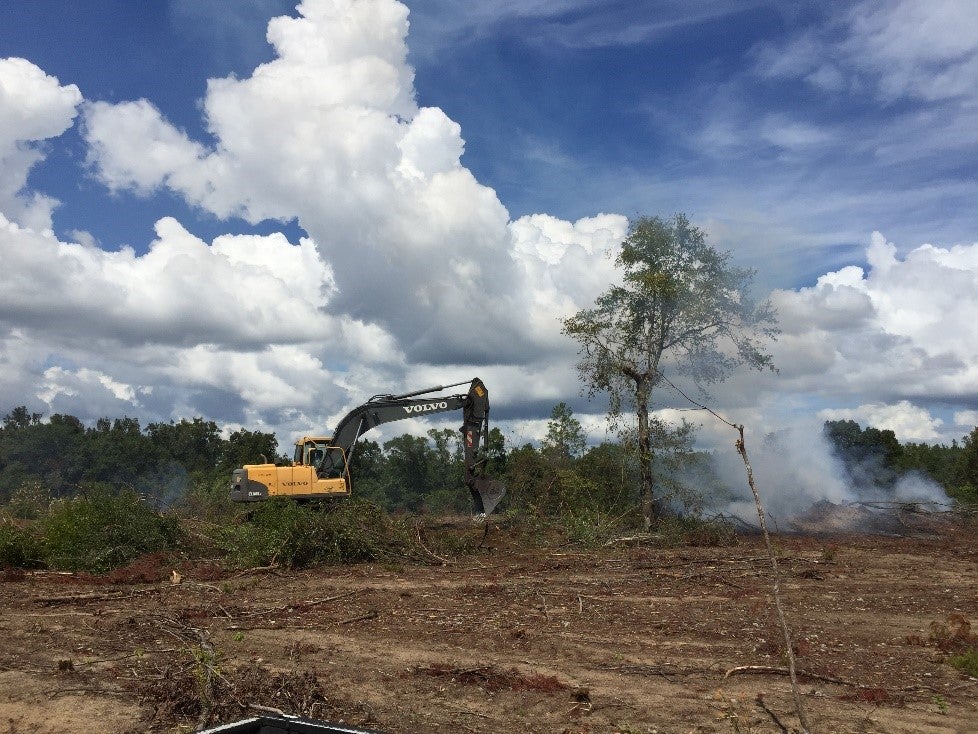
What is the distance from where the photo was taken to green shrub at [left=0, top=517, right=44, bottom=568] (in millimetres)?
15406

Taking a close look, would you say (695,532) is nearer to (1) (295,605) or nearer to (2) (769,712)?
(1) (295,605)

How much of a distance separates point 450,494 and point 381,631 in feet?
73.9

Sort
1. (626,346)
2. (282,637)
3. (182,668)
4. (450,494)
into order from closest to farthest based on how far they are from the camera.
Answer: (182,668)
(282,637)
(626,346)
(450,494)

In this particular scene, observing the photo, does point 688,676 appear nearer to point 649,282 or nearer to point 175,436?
point 649,282

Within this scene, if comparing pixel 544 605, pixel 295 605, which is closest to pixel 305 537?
pixel 295 605

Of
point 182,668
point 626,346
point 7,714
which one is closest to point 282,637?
point 182,668

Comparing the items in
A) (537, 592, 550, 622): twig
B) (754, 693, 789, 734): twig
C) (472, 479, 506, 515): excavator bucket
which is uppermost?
(472, 479, 506, 515): excavator bucket

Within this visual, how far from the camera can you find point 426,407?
20047 mm

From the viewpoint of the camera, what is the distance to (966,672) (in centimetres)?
789

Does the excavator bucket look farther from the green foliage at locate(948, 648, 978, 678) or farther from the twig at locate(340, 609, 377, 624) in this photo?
the green foliage at locate(948, 648, 978, 678)

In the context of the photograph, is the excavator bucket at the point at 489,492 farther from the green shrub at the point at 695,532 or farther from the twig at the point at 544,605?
the twig at the point at 544,605

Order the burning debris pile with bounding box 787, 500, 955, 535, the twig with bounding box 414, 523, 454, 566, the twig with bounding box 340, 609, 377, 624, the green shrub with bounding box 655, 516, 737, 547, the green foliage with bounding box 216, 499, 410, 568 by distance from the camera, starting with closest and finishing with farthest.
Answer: the twig with bounding box 340, 609, 377, 624 → the green foliage with bounding box 216, 499, 410, 568 → the twig with bounding box 414, 523, 454, 566 → the green shrub with bounding box 655, 516, 737, 547 → the burning debris pile with bounding box 787, 500, 955, 535

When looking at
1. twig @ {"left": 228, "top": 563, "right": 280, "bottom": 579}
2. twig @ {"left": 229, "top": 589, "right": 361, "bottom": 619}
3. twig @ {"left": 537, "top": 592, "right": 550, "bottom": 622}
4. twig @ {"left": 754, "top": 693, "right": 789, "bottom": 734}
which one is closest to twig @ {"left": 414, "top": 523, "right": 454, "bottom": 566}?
twig @ {"left": 228, "top": 563, "right": 280, "bottom": 579}

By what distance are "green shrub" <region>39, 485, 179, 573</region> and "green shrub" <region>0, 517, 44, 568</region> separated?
10.2 inches
